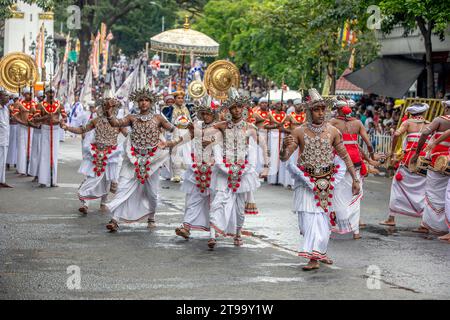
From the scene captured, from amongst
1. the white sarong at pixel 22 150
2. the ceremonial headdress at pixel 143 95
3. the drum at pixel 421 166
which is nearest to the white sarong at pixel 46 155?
the white sarong at pixel 22 150

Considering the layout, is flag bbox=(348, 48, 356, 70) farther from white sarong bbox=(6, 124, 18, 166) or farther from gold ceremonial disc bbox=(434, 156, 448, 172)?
gold ceremonial disc bbox=(434, 156, 448, 172)

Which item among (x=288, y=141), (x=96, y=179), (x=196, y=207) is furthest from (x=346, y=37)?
(x=288, y=141)

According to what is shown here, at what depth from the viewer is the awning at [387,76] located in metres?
30.9

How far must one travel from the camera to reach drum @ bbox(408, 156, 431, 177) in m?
14.6

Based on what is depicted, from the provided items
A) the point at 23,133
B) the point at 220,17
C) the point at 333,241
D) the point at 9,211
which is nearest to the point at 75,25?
the point at 220,17

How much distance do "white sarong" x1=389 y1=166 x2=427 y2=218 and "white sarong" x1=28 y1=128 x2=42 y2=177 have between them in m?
8.35

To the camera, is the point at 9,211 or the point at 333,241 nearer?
the point at 333,241

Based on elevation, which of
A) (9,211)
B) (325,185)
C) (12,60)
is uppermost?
(12,60)

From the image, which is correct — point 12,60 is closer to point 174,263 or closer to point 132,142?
point 132,142
